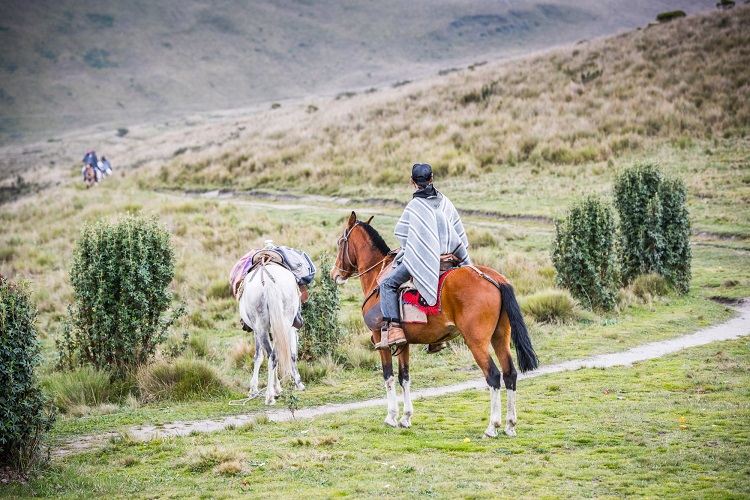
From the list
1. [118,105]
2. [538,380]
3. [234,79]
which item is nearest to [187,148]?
[538,380]

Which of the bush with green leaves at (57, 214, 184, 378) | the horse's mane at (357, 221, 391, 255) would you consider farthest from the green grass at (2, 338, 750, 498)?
the bush with green leaves at (57, 214, 184, 378)

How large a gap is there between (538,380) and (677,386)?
6.97 feet

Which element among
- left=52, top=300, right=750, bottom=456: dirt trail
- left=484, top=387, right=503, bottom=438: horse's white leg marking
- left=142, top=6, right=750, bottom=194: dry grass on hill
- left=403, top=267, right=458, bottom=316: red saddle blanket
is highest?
left=142, top=6, right=750, bottom=194: dry grass on hill

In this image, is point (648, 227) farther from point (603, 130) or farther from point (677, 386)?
point (603, 130)

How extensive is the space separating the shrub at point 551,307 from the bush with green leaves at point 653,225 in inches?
108

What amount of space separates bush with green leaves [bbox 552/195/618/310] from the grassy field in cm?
58

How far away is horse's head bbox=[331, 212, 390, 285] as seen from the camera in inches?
387

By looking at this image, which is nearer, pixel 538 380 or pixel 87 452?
pixel 87 452

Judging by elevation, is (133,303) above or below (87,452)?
above

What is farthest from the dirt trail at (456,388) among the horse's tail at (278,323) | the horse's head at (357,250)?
the horse's head at (357,250)

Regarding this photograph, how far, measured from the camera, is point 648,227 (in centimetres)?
1653

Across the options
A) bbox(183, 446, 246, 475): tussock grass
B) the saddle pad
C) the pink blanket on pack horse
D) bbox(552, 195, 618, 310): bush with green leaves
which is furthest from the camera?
bbox(552, 195, 618, 310): bush with green leaves

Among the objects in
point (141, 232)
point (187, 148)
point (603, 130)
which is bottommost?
point (141, 232)

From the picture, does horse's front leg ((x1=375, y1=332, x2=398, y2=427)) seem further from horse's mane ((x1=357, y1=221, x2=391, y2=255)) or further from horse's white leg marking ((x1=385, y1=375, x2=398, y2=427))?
horse's mane ((x1=357, y1=221, x2=391, y2=255))
